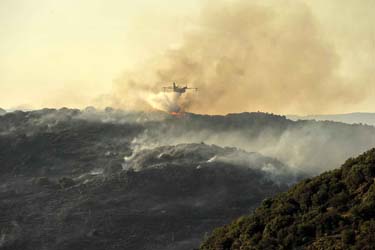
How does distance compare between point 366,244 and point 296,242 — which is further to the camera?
point 296,242

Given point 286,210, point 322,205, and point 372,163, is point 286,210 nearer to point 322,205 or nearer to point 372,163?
point 322,205

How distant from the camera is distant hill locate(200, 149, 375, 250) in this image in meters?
53.5

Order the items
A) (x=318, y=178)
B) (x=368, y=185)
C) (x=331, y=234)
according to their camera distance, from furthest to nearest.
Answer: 1. (x=318, y=178)
2. (x=368, y=185)
3. (x=331, y=234)

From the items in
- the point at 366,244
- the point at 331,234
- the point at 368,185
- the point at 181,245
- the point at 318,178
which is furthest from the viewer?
the point at 181,245

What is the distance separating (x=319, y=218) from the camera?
56250mm

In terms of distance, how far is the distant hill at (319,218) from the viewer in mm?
53531

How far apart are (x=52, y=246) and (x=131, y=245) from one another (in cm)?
1916

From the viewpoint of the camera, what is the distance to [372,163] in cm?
6009

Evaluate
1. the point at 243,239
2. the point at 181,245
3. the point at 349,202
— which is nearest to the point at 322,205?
the point at 349,202

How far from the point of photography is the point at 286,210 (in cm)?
6038

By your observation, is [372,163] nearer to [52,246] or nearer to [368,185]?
[368,185]

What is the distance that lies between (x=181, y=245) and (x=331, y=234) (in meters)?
141

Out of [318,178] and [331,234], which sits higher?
[318,178]

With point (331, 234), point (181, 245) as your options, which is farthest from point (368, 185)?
point (181, 245)
